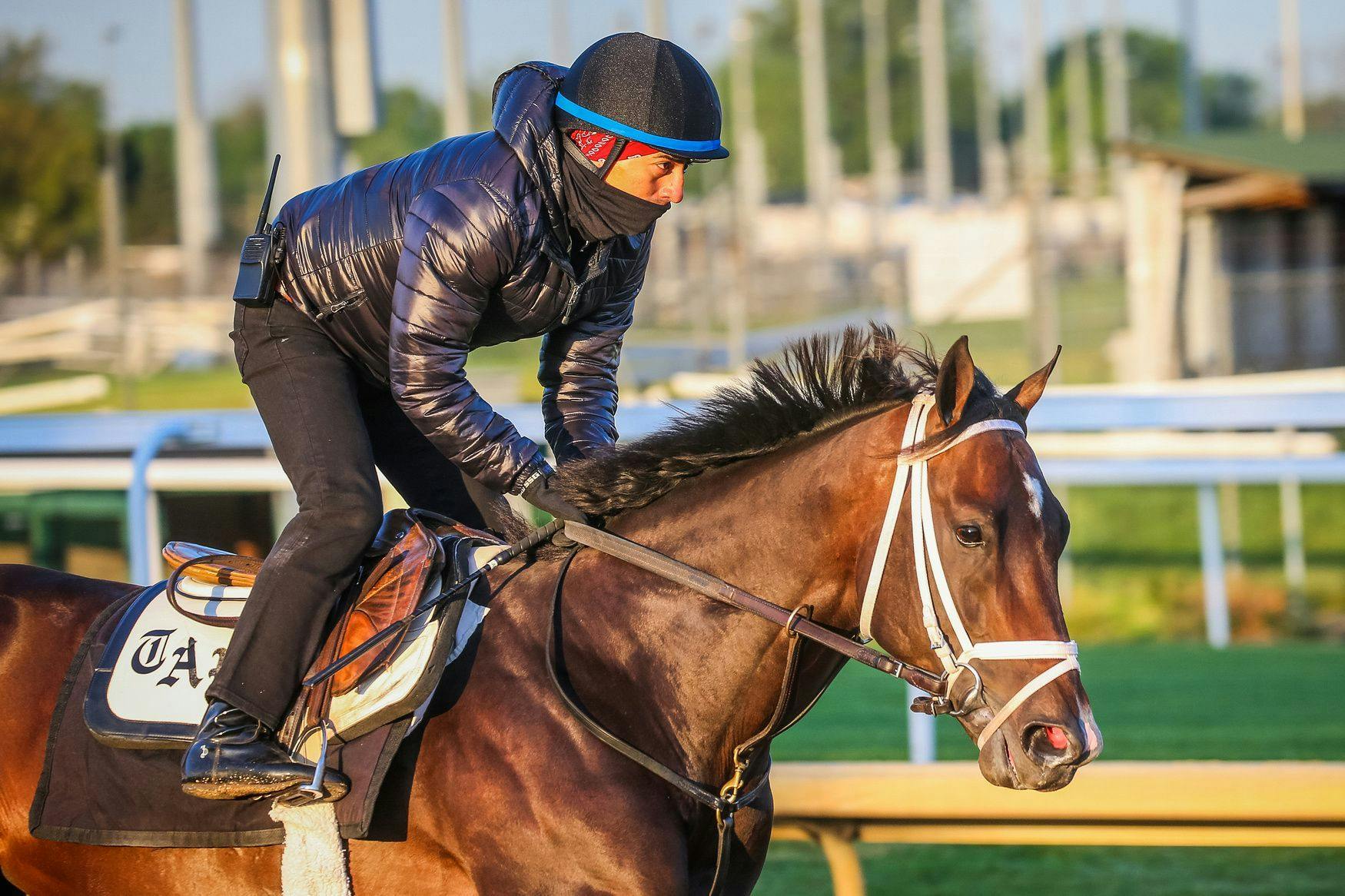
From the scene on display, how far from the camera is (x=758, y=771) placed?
273 centimetres

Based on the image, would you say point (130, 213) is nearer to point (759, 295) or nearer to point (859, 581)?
point (759, 295)

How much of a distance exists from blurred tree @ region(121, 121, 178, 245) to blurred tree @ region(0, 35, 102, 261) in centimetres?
97

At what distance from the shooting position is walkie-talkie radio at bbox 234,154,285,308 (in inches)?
117

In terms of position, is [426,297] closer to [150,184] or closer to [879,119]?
[150,184]

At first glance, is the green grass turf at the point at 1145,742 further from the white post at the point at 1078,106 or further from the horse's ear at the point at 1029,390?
the white post at the point at 1078,106

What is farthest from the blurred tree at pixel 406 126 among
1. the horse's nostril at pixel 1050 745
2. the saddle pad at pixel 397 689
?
the horse's nostril at pixel 1050 745

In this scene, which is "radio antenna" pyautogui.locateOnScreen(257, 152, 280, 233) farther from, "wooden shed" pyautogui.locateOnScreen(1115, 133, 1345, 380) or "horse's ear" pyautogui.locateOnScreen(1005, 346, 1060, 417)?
"wooden shed" pyautogui.locateOnScreen(1115, 133, 1345, 380)

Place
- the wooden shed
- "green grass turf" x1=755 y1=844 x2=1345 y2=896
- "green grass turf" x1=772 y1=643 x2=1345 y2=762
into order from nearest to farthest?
"green grass turf" x1=755 y1=844 x2=1345 y2=896 < "green grass turf" x1=772 y1=643 x2=1345 y2=762 < the wooden shed

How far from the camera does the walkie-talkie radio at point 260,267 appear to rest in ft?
9.78

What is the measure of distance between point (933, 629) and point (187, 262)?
22.4m

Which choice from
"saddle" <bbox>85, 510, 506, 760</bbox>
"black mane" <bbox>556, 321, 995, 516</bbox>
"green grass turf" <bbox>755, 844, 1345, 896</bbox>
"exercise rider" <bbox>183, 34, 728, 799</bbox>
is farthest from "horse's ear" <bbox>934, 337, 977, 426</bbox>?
"green grass turf" <bbox>755, 844, 1345, 896</bbox>

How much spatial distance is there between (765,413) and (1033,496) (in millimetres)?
580

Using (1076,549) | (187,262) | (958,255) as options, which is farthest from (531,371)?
(958,255)

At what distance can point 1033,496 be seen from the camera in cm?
238
